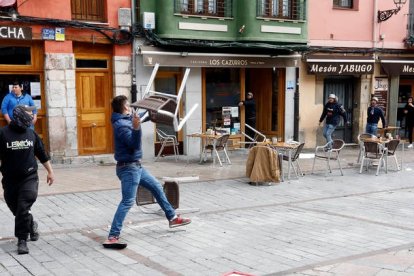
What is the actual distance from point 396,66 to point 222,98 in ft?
20.7

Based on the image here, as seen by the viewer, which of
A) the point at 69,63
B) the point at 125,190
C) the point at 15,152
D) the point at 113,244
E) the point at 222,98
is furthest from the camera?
the point at 222,98

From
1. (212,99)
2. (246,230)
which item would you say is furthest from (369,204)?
(212,99)

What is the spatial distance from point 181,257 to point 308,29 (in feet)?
38.0

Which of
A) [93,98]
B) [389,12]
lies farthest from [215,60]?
[389,12]

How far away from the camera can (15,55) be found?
11898 mm

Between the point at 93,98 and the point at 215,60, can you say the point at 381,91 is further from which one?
the point at 93,98

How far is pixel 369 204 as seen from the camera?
29.2 ft

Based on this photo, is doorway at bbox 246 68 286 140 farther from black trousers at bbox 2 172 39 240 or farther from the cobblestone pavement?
black trousers at bbox 2 172 39 240

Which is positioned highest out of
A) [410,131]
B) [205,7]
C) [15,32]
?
[205,7]

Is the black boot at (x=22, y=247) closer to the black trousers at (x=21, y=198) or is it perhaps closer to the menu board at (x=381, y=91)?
the black trousers at (x=21, y=198)

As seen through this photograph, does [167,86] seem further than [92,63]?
Yes

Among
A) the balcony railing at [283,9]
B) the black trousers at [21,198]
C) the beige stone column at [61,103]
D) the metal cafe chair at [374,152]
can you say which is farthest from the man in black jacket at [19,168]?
the balcony railing at [283,9]

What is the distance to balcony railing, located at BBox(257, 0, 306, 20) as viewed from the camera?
1477cm

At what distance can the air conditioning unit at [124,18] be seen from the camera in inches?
505
